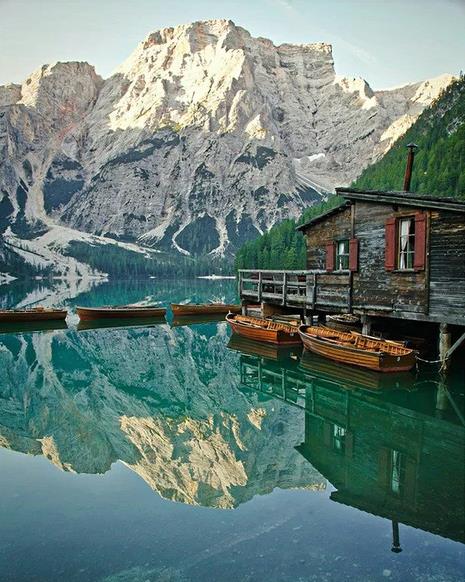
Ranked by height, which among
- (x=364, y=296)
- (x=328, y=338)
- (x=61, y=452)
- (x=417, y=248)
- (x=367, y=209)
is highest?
(x=367, y=209)

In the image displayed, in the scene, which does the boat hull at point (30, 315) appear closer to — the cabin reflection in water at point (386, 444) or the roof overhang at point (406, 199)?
the cabin reflection in water at point (386, 444)

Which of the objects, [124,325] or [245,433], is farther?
[124,325]

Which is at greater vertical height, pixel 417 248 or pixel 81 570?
pixel 417 248

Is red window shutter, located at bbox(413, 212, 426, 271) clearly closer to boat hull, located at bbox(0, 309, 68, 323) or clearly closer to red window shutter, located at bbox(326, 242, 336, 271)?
red window shutter, located at bbox(326, 242, 336, 271)

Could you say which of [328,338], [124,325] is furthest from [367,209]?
[124,325]

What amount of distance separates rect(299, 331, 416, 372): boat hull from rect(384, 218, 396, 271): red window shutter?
13.0 feet

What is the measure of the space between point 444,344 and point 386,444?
825cm

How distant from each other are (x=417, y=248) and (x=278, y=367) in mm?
9043

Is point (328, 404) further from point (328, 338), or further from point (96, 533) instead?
point (96, 533)

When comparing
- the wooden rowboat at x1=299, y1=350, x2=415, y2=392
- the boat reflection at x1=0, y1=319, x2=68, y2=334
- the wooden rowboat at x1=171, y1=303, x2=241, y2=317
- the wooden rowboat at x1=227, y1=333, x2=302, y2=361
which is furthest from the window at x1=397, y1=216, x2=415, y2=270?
the boat reflection at x1=0, y1=319, x2=68, y2=334

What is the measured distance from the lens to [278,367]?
981 inches

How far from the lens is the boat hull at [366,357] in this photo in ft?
68.1

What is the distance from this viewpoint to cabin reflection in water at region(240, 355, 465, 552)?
33.6 feet

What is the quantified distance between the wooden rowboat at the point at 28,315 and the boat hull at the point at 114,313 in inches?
78.5
